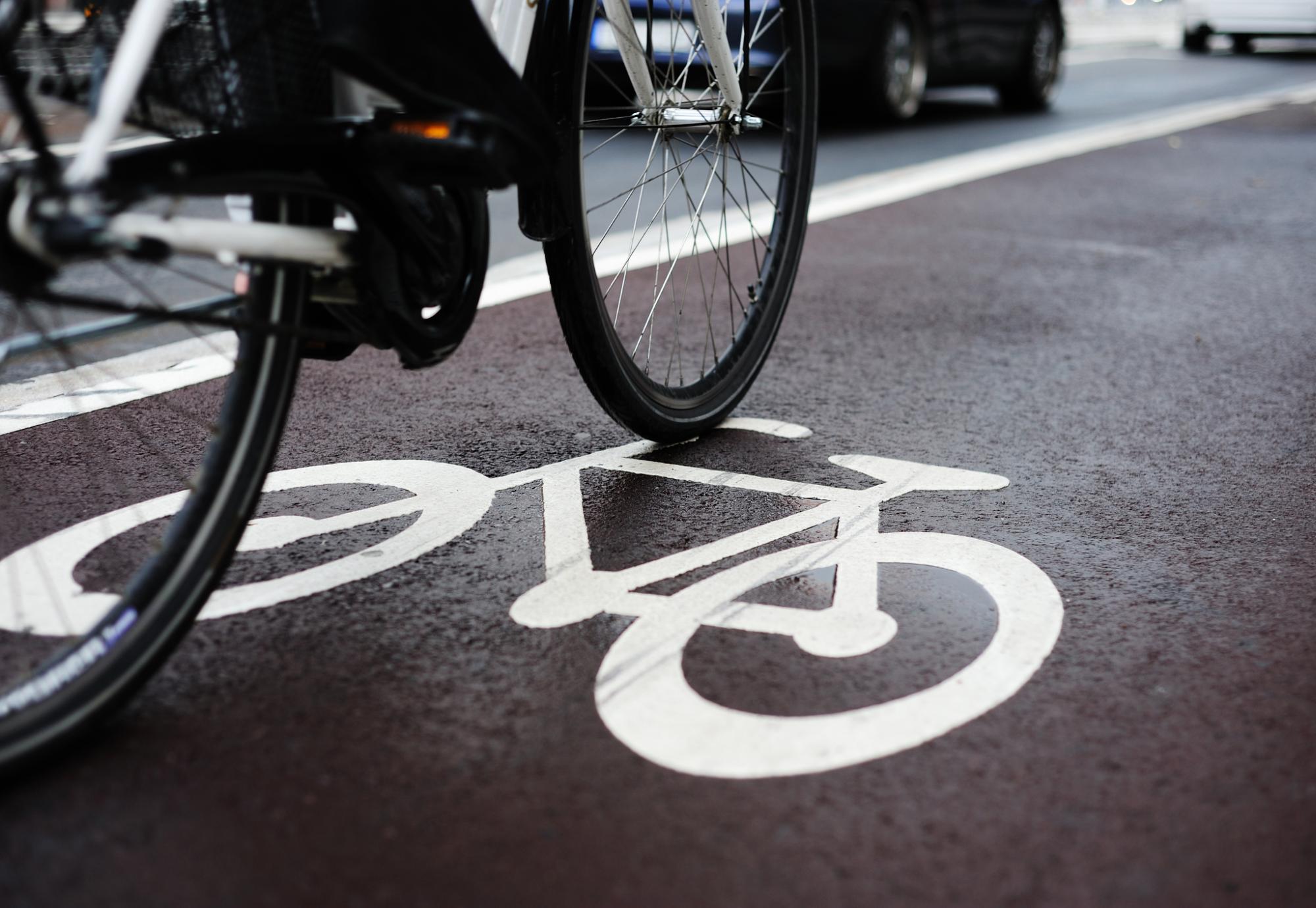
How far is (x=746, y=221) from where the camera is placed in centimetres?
564

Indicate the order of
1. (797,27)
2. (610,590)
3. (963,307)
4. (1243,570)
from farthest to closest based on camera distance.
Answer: (963,307)
(797,27)
(1243,570)
(610,590)

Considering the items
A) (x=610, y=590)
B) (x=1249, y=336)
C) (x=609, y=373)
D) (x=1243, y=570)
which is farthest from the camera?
(x=1249, y=336)

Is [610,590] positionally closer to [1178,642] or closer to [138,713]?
[138,713]

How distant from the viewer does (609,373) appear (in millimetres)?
3047

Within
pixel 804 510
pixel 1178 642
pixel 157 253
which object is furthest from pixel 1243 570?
pixel 157 253

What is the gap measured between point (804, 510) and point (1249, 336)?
8.05 ft

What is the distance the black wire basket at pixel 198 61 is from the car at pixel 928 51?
6003 mm

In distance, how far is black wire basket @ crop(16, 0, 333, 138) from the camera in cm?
201

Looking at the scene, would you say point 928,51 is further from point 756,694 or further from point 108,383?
point 756,694

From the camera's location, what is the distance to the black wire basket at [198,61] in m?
2.01

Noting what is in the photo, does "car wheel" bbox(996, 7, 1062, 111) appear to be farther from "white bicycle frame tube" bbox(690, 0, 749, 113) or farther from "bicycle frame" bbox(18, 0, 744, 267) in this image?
"bicycle frame" bbox(18, 0, 744, 267)

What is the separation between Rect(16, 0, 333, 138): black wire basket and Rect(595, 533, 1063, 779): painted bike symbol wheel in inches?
41.1

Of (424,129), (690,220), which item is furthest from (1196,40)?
(424,129)

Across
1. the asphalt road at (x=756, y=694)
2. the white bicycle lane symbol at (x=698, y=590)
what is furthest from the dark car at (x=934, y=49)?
the white bicycle lane symbol at (x=698, y=590)
